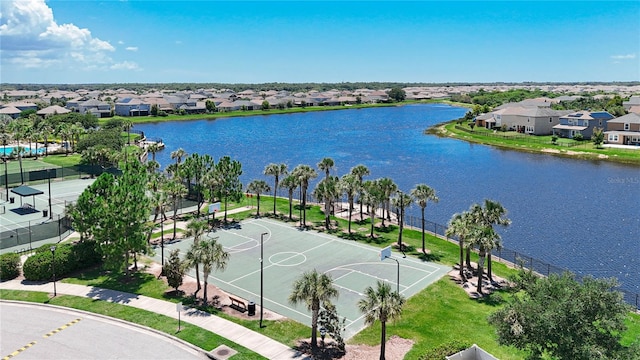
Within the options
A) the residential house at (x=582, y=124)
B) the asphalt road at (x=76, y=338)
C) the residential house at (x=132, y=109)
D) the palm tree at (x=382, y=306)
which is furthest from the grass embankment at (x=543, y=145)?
the residential house at (x=132, y=109)

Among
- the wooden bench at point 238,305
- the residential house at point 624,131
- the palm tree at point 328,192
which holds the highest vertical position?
the residential house at point 624,131

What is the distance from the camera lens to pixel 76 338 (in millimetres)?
29344

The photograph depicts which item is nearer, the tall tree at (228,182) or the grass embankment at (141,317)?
the grass embankment at (141,317)

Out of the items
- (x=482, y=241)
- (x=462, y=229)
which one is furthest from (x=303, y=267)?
(x=482, y=241)

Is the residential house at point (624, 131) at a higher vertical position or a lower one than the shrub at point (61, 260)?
higher

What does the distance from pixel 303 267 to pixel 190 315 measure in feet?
39.3

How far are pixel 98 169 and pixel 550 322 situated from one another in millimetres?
75557

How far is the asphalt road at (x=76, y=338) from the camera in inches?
1088

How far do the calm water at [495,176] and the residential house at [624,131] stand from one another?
21.2m

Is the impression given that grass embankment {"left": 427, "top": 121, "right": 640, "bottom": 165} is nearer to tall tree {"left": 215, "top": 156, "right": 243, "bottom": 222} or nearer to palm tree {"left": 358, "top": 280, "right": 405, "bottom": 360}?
tall tree {"left": 215, "top": 156, "right": 243, "bottom": 222}

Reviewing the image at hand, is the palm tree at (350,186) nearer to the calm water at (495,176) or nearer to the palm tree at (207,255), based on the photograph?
the calm water at (495,176)

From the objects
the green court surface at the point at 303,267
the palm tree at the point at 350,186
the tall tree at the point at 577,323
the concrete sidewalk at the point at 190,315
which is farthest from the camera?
the palm tree at the point at 350,186

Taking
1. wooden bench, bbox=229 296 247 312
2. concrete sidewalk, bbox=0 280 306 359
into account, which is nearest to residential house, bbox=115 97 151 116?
concrete sidewalk, bbox=0 280 306 359

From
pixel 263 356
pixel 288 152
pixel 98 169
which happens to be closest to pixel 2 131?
pixel 98 169
